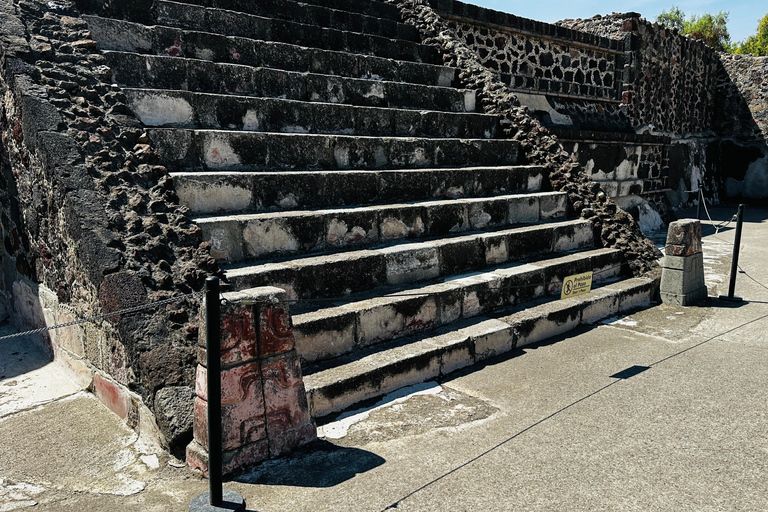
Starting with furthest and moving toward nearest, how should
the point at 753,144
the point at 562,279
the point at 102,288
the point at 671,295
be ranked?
the point at 753,144
the point at 671,295
the point at 562,279
the point at 102,288

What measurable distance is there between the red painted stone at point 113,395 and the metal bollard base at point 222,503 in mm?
975

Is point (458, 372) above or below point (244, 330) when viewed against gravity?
below

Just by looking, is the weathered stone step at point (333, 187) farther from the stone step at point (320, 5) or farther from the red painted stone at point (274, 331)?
the stone step at point (320, 5)

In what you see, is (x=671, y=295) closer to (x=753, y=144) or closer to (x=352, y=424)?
(x=352, y=424)

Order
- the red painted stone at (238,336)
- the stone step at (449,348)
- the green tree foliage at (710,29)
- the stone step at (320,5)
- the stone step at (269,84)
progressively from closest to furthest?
the red painted stone at (238,336) < the stone step at (449,348) < the stone step at (269,84) < the stone step at (320,5) < the green tree foliage at (710,29)

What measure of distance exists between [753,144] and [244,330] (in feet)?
58.1

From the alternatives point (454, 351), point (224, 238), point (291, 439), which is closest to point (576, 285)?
point (454, 351)

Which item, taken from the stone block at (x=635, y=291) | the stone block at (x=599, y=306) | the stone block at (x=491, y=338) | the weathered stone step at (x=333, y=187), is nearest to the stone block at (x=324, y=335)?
the stone block at (x=491, y=338)

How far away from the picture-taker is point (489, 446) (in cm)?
305

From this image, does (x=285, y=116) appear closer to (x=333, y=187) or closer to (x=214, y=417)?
(x=333, y=187)

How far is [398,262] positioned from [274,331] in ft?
6.05

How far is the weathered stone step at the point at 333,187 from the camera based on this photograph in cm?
418

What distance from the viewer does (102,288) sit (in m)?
3.20

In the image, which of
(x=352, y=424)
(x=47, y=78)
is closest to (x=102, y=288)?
(x=352, y=424)
